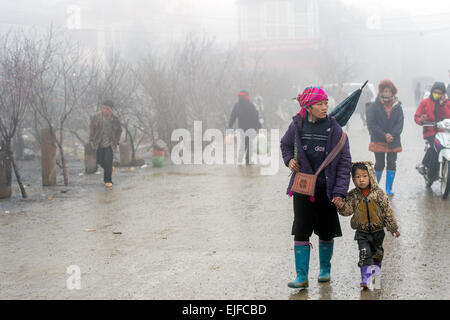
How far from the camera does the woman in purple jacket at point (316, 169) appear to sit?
488 centimetres

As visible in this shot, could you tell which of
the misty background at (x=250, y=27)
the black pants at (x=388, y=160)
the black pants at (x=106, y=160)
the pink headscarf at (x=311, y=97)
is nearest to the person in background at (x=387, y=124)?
the black pants at (x=388, y=160)

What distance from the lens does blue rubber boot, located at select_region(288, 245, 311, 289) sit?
4.97 meters

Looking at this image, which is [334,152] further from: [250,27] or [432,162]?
[250,27]

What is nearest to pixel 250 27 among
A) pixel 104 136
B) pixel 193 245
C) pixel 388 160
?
pixel 104 136

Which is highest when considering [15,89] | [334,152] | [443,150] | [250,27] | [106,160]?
[250,27]

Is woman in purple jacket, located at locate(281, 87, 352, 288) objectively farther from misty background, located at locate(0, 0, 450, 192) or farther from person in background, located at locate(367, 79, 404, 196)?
misty background, located at locate(0, 0, 450, 192)

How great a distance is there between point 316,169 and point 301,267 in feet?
2.57

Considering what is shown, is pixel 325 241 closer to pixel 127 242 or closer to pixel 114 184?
pixel 127 242

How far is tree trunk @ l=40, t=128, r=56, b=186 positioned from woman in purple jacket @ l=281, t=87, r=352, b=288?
7.24 metres

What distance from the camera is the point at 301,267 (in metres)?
5.01

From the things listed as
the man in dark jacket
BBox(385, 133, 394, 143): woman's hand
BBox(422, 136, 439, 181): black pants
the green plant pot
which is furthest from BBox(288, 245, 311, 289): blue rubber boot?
the green plant pot

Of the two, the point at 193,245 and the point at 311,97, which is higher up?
the point at 311,97
